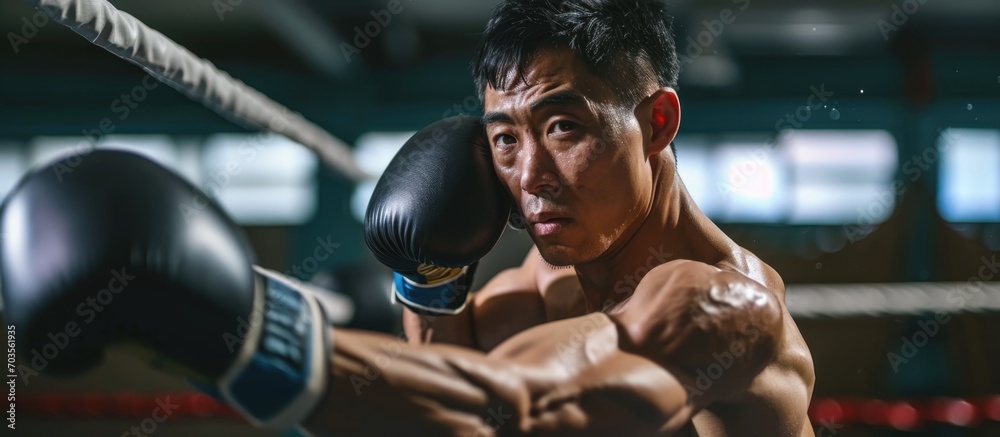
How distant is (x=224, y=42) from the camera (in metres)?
6.15

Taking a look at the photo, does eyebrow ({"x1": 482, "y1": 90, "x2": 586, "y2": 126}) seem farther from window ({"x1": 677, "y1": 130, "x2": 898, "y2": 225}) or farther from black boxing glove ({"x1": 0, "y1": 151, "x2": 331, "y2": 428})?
window ({"x1": 677, "y1": 130, "x2": 898, "y2": 225})

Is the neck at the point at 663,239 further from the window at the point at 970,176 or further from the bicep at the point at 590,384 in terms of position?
the window at the point at 970,176

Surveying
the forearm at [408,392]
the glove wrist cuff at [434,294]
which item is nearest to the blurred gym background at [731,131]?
the glove wrist cuff at [434,294]

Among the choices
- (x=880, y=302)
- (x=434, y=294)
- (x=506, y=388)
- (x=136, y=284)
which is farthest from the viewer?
(x=880, y=302)

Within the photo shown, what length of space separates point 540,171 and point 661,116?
0.24m

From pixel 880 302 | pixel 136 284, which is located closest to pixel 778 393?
pixel 136 284

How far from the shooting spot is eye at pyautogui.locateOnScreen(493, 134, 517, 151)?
1245mm

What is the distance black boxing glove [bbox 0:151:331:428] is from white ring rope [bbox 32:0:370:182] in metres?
0.33

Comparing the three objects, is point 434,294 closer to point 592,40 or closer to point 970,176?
point 592,40

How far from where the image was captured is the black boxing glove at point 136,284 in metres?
0.68

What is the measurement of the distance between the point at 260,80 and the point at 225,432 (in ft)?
8.74

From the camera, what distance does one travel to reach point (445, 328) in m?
1.75

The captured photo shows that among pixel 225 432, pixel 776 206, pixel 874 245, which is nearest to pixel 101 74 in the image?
pixel 225 432

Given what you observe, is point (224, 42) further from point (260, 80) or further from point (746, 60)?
point (746, 60)
